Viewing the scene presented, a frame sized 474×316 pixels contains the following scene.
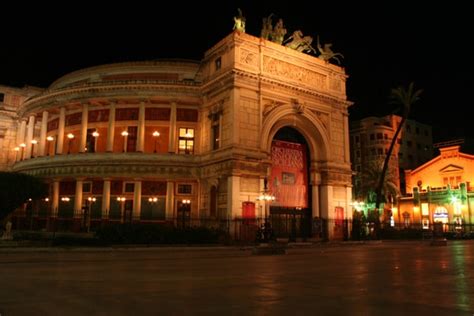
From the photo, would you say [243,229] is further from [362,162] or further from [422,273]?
[362,162]

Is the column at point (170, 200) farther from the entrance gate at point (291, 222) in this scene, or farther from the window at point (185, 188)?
the entrance gate at point (291, 222)

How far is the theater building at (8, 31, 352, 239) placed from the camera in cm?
3744

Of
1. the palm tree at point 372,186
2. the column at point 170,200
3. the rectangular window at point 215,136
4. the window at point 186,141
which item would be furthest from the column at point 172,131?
the palm tree at point 372,186

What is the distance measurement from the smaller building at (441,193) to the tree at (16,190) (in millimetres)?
48797

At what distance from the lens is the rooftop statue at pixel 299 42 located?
137 feet

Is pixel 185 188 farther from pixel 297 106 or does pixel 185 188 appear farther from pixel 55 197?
pixel 297 106

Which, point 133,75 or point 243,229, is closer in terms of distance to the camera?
point 243,229

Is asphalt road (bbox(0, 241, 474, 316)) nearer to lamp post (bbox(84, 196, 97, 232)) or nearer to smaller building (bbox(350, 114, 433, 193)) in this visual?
lamp post (bbox(84, 196, 97, 232))

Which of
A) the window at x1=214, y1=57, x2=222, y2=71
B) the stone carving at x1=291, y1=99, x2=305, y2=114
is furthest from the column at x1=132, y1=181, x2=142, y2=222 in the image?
the stone carving at x1=291, y1=99, x2=305, y2=114

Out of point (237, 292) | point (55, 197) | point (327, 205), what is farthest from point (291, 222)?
point (237, 292)

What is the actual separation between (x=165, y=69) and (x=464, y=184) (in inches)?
1867

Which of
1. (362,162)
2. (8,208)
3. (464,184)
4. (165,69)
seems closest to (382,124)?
(362,162)

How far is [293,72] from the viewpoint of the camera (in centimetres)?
4100

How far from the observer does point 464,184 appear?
64562mm
